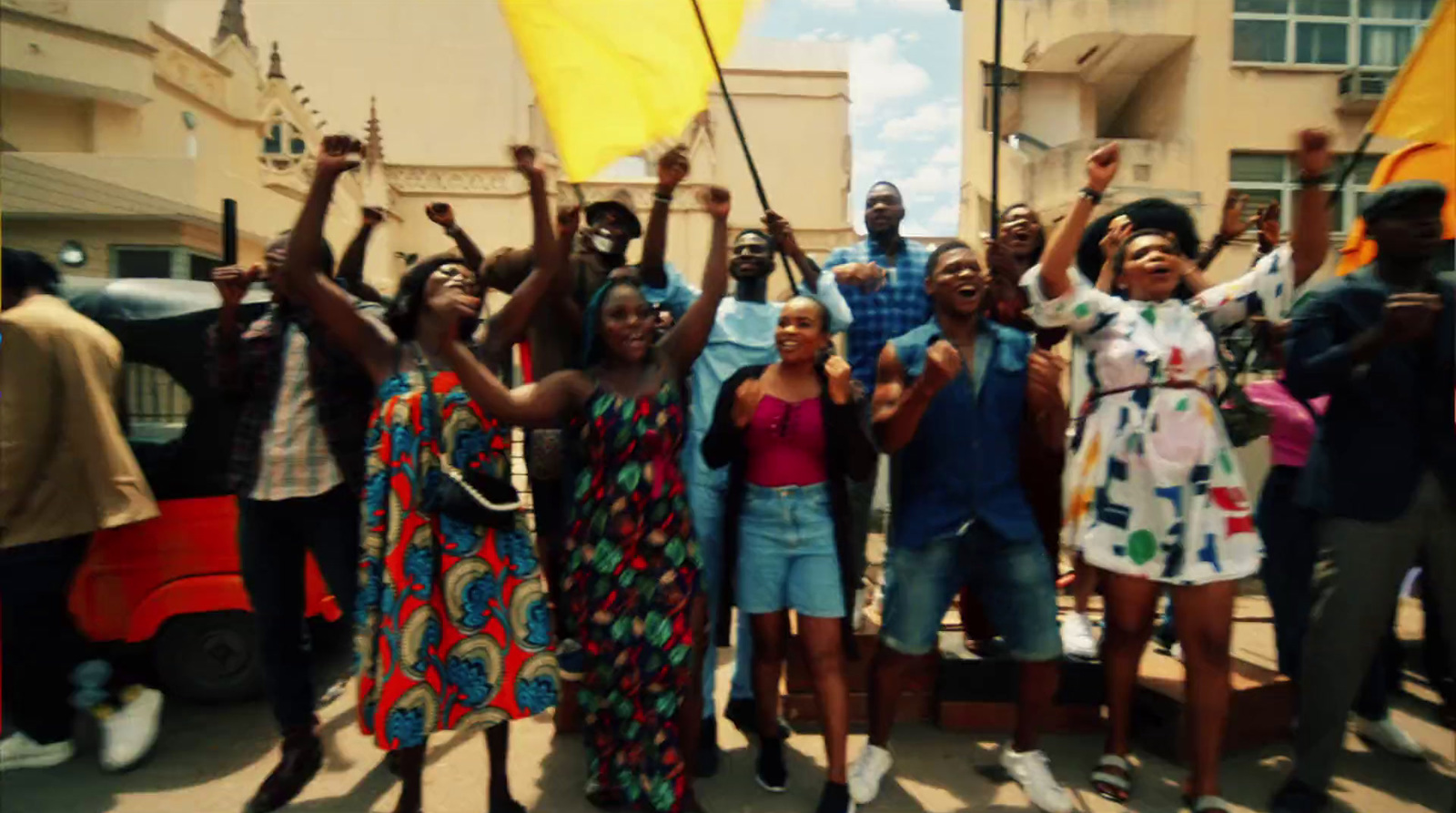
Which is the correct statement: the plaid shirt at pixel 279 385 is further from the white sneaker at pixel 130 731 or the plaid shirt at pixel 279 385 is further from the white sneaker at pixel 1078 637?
the white sneaker at pixel 1078 637

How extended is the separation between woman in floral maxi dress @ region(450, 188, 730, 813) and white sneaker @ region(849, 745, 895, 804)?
0.63m

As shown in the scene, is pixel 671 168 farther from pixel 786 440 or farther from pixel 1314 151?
pixel 1314 151

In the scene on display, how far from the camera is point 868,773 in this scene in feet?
10.5

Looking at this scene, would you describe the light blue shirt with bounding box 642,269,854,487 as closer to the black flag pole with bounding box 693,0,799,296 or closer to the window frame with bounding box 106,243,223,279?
the black flag pole with bounding box 693,0,799,296

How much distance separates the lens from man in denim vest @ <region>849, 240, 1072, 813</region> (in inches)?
119

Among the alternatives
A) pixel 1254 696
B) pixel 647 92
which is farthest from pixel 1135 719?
pixel 647 92

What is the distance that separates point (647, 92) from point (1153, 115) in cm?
1300

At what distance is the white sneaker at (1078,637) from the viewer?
153 inches

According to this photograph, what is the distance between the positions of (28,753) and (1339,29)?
52.4 ft

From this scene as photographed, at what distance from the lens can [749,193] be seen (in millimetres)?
23719

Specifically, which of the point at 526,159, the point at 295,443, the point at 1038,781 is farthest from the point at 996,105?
the point at 295,443

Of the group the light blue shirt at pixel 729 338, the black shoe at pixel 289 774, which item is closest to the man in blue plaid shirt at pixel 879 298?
the light blue shirt at pixel 729 338

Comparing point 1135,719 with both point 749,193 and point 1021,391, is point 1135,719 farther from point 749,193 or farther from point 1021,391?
point 749,193

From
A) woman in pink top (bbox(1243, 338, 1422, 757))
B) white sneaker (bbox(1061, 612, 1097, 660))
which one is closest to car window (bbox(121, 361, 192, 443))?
white sneaker (bbox(1061, 612, 1097, 660))
